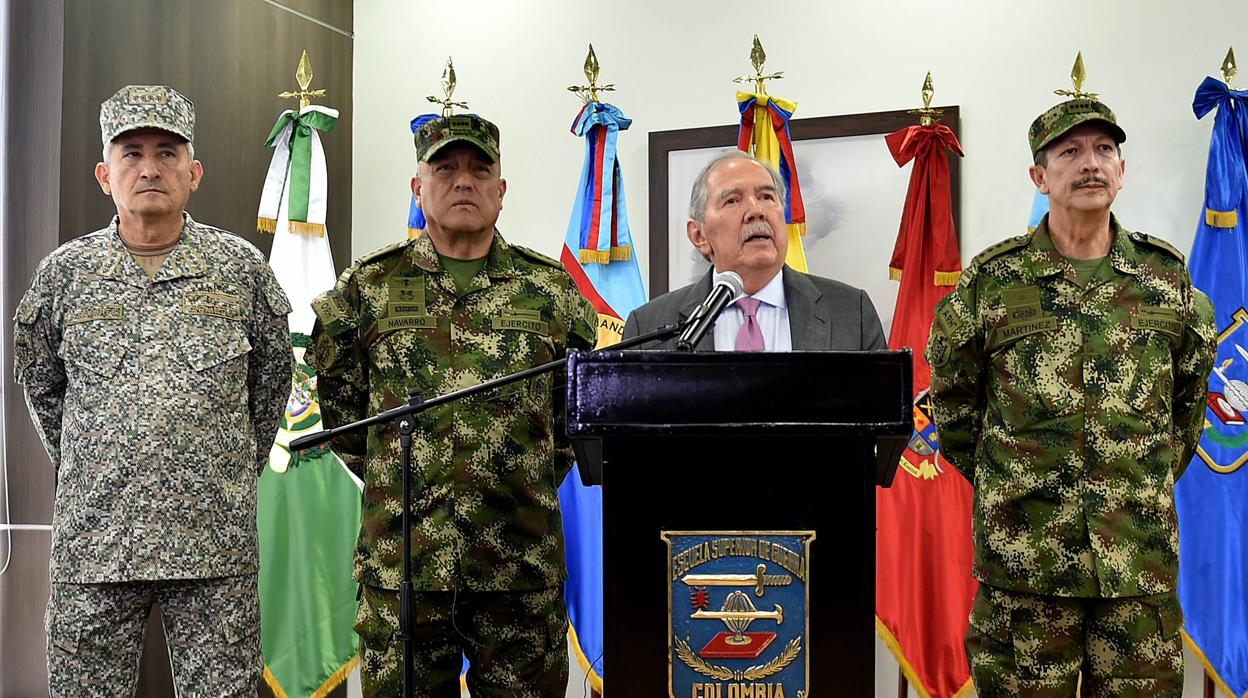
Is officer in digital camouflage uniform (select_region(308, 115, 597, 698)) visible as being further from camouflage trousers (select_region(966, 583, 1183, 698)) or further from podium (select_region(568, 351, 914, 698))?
camouflage trousers (select_region(966, 583, 1183, 698))

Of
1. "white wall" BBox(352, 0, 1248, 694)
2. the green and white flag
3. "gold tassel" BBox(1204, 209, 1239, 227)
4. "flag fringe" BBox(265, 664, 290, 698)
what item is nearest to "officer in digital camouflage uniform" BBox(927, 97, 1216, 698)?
"gold tassel" BBox(1204, 209, 1239, 227)

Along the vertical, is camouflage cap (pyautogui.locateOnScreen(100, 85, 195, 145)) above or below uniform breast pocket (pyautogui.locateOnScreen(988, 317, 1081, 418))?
above

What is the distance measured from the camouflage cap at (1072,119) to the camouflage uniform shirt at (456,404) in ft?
3.93

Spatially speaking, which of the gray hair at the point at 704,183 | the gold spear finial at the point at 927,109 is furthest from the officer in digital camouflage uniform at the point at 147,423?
the gold spear finial at the point at 927,109

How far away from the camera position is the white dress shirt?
7.95 feet

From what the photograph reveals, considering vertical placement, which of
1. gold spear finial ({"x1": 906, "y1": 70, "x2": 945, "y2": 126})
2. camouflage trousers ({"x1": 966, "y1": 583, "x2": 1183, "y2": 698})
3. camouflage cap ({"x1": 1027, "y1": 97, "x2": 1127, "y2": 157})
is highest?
gold spear finial ({"x1": 906, "y1": 70, "x2": 945, "y2": 126})

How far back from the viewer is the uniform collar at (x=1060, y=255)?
2660 mm

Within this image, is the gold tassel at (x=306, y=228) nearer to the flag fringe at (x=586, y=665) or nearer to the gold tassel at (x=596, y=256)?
the gold tassel at (x=596, y=256)

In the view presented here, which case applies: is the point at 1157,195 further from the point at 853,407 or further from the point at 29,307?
the point at 29,307

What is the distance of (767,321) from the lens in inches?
96.7

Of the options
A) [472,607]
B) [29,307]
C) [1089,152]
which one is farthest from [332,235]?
[1089,152]

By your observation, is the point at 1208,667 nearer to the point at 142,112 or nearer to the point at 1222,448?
the point at 1222,448

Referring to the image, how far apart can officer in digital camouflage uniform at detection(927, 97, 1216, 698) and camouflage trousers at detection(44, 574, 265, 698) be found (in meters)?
1.68

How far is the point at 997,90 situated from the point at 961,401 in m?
1.43
